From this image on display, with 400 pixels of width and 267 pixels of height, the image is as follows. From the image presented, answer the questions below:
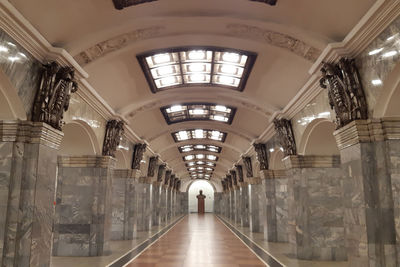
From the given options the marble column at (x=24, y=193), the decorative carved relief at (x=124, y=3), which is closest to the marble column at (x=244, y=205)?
the marble column at (x=24, y=193)

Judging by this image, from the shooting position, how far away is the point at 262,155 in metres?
14.6

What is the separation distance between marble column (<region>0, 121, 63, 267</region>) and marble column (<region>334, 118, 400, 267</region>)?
18.6 feet

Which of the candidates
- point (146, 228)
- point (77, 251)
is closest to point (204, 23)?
point (77, 251)

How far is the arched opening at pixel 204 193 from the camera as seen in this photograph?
46938mm

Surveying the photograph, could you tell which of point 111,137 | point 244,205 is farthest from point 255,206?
point 111,137

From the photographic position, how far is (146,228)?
18.0m

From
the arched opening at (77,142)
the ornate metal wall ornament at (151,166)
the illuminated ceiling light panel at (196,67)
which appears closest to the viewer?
the illuminated ceiling light panel at (196,67)

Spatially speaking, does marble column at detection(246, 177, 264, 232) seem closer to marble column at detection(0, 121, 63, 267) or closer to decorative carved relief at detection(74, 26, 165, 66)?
decorative carved relief at detection(74, 26, 165, 66)

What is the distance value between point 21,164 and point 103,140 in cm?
462

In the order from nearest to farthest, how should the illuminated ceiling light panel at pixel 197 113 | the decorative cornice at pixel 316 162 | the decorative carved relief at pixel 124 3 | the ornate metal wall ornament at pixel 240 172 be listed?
the decorative carved relief at pixel 124 3, the decorative cornice at pixel 316 162, the illuminated ceiling light panel at pixel 197 113, the ornate metal wall ornament at pixel 240 172

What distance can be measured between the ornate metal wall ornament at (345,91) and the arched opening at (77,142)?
627cm

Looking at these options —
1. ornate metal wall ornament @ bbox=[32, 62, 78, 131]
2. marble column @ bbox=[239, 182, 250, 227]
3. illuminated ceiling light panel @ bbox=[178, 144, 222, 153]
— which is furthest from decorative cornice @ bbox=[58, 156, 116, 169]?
illuminated ceiling light panel @ bbox=[178, 144, 222, 153]

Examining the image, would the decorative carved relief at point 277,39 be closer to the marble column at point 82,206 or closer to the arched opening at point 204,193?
the marble column at point 82,206

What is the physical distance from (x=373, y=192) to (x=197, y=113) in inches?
402
